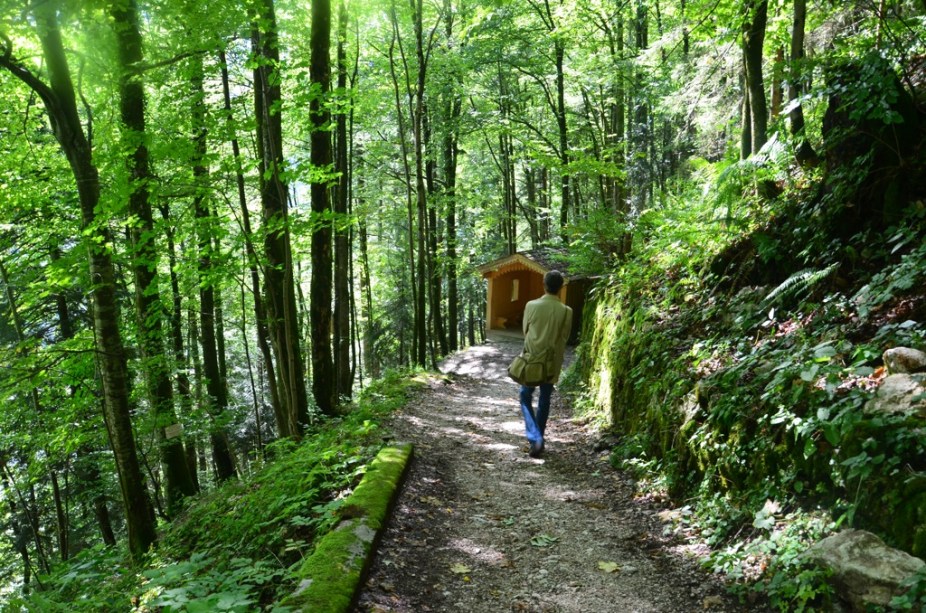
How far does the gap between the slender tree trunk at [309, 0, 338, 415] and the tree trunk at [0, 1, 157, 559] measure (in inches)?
89.6

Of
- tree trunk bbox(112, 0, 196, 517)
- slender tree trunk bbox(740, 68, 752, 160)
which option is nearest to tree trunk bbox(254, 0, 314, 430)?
tree trunk bbox(112, 0, 196, 517)

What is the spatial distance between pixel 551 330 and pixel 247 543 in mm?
3712

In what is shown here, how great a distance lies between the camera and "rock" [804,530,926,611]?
2477 millimetres

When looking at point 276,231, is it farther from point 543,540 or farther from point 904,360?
point 904,360

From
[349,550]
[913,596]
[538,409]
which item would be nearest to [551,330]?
[538,409]

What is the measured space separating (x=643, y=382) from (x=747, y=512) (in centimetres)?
252

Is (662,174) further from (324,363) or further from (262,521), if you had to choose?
(262,521)

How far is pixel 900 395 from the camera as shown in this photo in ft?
10.1

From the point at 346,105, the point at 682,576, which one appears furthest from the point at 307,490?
the point at 346,105

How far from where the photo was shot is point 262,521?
505 cm

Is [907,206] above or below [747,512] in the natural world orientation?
above

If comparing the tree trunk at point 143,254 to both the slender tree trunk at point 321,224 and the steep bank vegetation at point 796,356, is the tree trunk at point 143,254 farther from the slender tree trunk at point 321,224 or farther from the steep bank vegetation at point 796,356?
the steep bank vegetation at point 796,356

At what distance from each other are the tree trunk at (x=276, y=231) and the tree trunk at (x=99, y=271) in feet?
5.68

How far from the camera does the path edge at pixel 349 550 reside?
313 cm
